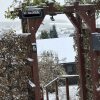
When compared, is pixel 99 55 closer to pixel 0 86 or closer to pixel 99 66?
pixel 99 66

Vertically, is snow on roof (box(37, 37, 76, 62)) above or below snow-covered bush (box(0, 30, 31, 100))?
below

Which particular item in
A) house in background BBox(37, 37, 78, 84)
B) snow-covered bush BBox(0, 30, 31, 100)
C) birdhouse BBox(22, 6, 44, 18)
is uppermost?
birdhouse BBox(22, 6, 44, 18)

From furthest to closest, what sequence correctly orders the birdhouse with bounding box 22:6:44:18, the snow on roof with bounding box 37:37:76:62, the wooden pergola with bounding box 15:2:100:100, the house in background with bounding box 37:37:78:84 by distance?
1. the snow on roof with bounding box 37:37:76:62
2. the house in background with bounding box 37:37:78:84
3. the wooden pergola with bounding box 15:2:100:100
4. the birdhouse with bounding box 22:6:44:18

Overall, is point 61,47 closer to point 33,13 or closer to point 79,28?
point 79,28

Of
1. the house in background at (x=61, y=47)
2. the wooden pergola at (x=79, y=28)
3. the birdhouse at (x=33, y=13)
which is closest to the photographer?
the birdhouse at (x=33, y=13)

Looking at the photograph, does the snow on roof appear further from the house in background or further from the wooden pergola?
the wooden pergola

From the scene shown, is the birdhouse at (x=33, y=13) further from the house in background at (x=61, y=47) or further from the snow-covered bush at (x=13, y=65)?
the house in background at (x=61, y=47)

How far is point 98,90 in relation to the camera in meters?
6.80

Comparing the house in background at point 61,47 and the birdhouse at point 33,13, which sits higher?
the birdhouse at point 33,13

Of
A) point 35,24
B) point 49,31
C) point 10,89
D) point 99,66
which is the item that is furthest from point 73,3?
point 49,31

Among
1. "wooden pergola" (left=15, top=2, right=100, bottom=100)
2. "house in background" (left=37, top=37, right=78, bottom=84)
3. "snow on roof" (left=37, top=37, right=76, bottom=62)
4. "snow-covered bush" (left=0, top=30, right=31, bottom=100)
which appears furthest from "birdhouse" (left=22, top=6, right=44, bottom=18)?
"snow on roof" (left=37, top=37, right=76, bottom=62)

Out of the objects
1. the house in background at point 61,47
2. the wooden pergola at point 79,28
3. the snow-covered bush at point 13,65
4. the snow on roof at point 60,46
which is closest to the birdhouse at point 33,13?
the wooden pergola at point 79,28

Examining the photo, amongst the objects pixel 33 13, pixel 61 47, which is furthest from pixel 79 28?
pixel 61 47

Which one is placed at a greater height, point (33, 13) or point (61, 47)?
point (33, 13)
